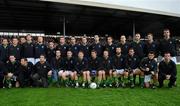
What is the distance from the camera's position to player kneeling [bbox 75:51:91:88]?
9997 millimetres

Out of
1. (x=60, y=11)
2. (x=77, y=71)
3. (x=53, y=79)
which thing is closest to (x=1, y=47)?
(x=53, y=79)

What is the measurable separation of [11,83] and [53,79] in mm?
1421

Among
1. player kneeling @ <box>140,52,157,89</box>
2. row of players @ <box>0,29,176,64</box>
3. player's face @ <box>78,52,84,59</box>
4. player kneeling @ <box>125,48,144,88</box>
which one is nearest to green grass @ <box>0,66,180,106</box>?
player kneeling @ <box>140,52,157,89</box>

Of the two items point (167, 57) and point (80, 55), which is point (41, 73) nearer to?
point (80, 55)

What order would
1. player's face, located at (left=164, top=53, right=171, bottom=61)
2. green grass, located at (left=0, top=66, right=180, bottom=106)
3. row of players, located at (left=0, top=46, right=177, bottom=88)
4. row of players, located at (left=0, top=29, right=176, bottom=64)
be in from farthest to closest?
row of players, located at (left=0, top=29, right=176, bottom=64) < row of players, located at (left=0, top=46, right=177, bottom=88) < player's face, located at (left=164, top=53, right=171, bottom=61) < green grass, located at (left=0, top=66, right=180, bottom=106)

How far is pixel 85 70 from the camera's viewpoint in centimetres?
1009

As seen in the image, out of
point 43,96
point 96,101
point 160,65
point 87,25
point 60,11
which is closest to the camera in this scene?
point 96,101

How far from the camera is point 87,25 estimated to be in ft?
82.0

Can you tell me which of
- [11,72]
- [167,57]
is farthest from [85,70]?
[167,57]

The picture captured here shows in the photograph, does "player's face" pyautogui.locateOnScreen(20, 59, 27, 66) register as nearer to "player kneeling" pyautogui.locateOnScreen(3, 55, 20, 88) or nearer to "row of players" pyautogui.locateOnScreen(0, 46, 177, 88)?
"row of players" pyautogui.locateOnScreen(0, 46, 177, 88)

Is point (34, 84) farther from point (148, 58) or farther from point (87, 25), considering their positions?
point (87, 25)

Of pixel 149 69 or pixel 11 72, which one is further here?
pixel 11 72

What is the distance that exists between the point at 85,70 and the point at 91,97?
2.18 metres

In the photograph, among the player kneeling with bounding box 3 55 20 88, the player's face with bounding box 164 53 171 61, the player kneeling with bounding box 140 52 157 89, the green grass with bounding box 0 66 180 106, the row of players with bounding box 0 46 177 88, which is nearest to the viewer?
the green grass with bounding box 0 66 180 106
